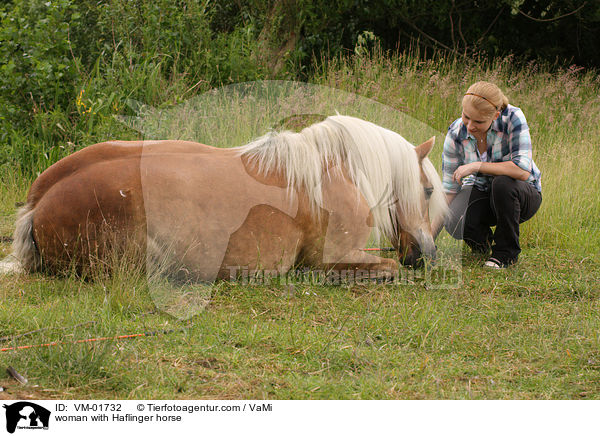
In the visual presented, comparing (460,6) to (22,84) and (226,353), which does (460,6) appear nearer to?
(22,84)

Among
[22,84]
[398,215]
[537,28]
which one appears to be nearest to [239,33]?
[22,84]

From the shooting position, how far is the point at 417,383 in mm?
2488

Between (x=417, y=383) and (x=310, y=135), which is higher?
(x=310, y=135)

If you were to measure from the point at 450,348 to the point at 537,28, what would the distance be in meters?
10.0

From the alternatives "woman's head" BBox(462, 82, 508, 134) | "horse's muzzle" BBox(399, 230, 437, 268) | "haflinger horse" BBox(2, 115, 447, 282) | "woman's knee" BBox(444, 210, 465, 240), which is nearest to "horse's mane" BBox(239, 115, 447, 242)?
"haflinger horse" BBox(2, 115, 447, 282)

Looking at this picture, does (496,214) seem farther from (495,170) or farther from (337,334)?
(337,334)

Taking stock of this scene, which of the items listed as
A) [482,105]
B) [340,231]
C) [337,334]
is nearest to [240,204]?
[340,231]

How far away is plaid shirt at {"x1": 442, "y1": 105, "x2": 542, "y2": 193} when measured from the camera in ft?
13.3

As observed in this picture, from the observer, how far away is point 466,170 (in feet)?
13.3

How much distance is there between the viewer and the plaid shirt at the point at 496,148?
13.3 feet

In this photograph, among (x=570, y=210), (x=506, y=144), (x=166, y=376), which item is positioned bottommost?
(x=570, y=210)
